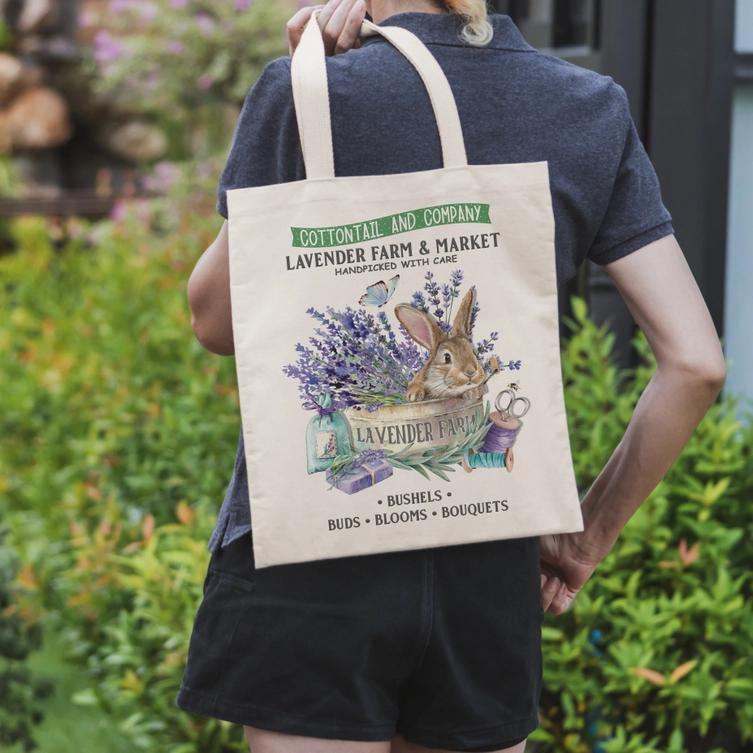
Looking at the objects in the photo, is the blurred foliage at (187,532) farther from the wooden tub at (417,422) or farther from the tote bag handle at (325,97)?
the tote bag handle at (325,97)

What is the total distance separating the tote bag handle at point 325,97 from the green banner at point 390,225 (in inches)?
2.1

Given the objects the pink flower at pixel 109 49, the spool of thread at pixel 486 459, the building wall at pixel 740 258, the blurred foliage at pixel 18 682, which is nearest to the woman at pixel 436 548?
the spool of thread at pixel 486 459

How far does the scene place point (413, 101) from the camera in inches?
54.4

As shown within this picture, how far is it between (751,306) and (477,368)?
7.53 feet

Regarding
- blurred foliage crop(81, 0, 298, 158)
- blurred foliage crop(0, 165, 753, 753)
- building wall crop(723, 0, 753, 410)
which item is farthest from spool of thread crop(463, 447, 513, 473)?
blurred foliage crop(81, 0, 298, 158)

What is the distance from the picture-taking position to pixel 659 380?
5.07 ft

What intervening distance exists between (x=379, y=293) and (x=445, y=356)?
11 cm

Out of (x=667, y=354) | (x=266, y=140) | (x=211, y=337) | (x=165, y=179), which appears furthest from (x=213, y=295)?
(x=165, y=179)

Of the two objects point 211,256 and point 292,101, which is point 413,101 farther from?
point 211,256

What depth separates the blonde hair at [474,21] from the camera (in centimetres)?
144

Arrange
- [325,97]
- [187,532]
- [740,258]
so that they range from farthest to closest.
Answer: [740,258], [187,532], [325,97]

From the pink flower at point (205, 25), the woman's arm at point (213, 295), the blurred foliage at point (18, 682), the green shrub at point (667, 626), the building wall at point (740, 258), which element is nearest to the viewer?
the woman's arm at point (213, 295)

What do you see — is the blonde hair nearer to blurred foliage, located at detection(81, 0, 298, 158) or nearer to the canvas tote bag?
the canvas tote bag

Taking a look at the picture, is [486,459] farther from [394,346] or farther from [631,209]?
[631,209]
